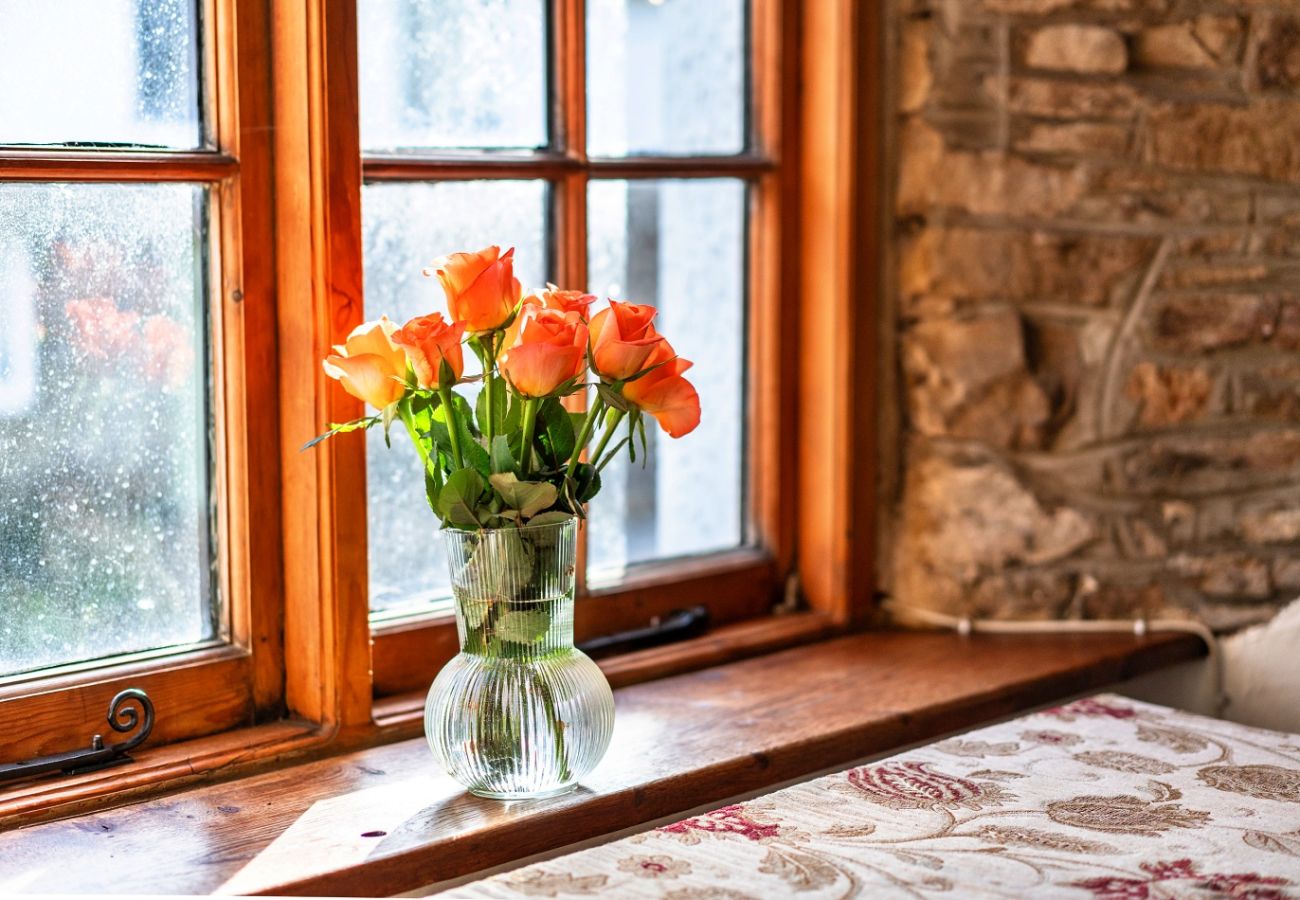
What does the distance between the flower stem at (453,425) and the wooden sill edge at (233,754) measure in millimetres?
373

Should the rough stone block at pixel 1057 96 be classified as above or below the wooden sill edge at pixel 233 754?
above

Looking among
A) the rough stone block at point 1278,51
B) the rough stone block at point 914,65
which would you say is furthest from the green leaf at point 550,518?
the rough stone block at point 1278,51

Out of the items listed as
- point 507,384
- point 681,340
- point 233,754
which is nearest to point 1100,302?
point 681,340

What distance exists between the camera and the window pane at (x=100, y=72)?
4.82 ft

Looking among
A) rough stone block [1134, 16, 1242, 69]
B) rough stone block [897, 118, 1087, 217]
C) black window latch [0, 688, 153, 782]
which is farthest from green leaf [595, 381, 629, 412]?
rough stone block [1134, 16, 1242, 69]

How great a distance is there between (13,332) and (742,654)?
1034 millimetres

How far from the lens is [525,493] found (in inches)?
57.9

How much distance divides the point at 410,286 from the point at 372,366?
38cm

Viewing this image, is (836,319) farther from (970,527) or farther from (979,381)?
(970,527)

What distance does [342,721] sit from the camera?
166cm

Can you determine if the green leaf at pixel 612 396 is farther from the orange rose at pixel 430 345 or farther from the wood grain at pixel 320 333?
the wood grain at pixel 320 333

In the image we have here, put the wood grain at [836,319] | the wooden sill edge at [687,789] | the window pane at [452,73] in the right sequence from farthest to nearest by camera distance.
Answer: the wood grain at [836,319] → the window pane at [452,73] → the wooden sill edge at [687,789]

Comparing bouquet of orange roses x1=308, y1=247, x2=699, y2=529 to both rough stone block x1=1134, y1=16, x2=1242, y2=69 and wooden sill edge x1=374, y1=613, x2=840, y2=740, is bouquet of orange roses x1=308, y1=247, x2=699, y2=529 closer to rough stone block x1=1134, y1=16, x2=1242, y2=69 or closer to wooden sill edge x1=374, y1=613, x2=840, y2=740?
wooden sill edge x1=374, y1=613, x2=840, y2=740

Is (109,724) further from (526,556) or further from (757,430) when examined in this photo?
(757,430)
